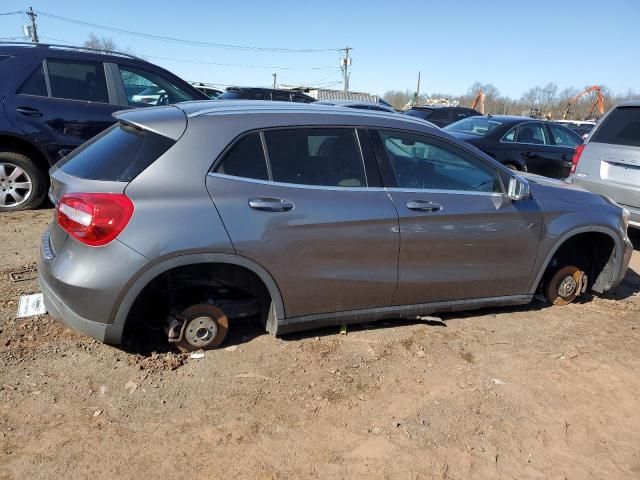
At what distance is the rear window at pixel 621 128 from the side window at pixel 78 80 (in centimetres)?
606

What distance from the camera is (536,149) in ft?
30.0

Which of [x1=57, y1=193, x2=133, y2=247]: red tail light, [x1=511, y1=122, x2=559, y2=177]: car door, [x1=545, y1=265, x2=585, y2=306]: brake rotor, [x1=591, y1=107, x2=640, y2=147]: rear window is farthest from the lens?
[x1=511, y1=122, x2=559, y2=177]: car door

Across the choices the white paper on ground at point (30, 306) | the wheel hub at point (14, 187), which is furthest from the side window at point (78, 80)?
the white paper on ground at point (30, 306)

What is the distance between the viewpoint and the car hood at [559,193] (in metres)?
4.01

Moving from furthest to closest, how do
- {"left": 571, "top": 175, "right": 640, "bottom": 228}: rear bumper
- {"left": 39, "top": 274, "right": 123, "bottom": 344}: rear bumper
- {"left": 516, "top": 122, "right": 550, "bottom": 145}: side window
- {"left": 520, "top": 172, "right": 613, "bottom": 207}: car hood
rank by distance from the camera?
{"left": 516, "top": 122, "right": 550, "bottom": 145}: side window < {"left": 571, "top": 175, "right": 640, "bottom": 228}: rear bumper < {"left": 520, "top": 172, "right": 613, "bottom": 207}: car hood < {"left": 39, "top": 274, "right": 123, "bottom": 344}: rear bumper

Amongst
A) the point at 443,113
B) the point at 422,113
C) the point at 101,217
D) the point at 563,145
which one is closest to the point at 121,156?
the point at 101,217

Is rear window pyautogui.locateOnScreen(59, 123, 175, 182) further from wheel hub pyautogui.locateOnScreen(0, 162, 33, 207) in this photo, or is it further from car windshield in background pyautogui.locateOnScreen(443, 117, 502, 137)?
car windshield in background pyautogui.locateOnScreen(443, 117, 502, 137)

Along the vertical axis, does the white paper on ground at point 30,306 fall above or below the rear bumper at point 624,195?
below

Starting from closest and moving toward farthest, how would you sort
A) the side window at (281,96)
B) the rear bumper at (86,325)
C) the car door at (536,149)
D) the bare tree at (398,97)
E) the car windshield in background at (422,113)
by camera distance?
the rear bumper at (86,325)
the car door at (536,149)
the side window at (281,96)
the car windshield in background at (422,113)
the bare tree at (398,97)

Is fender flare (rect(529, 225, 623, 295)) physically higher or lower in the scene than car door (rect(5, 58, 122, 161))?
lower

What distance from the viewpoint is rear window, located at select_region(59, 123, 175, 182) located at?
2906mm

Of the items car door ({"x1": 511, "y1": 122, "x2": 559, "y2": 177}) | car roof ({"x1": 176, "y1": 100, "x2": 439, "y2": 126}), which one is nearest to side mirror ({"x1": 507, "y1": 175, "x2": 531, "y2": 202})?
car roof ({"x1": 176, "y1": 100, "x2": 439, "y2": 126})

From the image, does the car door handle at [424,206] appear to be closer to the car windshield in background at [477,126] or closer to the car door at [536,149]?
the car windshield in background at [477,126]

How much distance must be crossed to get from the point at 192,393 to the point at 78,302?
81 centimetres
